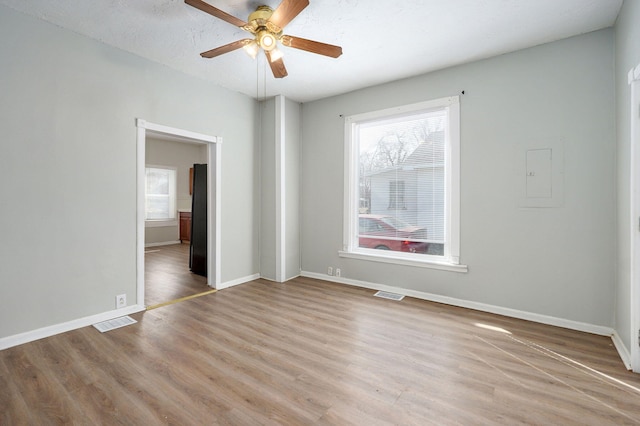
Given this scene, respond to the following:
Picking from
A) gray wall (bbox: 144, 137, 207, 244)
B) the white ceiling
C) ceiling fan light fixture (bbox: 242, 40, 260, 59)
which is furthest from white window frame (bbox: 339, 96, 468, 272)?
gray wall (bbox: 144, 137, 207, 244)

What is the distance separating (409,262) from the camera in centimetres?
384

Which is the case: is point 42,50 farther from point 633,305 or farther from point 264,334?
point 633,305

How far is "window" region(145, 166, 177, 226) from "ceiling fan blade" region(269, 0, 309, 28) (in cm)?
687

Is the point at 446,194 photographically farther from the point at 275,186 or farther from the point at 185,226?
the point at 185,226

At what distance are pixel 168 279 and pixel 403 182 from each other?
3846 mm

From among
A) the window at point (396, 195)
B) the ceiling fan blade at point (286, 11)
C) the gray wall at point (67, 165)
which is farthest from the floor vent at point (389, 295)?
the ceiling fan blade at point (286, 11)

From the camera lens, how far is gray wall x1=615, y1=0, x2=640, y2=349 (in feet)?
7.16

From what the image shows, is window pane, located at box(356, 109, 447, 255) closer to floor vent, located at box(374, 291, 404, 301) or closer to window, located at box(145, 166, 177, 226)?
floor vent, located at box(374, 291, 404, 301)

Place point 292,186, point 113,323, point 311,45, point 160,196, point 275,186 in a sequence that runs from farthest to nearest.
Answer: point 160,196 → point 292,186 → point 275,186 → point 113,323 → point 311,45

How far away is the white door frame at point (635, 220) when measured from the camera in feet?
6.85

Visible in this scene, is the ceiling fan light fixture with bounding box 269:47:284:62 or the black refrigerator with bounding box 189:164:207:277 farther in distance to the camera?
the black refrigerator with bounding box 189:164:207:277

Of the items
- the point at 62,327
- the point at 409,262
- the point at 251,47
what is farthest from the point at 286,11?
the point at 62,327

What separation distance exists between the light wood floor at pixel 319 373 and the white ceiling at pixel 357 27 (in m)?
2.84

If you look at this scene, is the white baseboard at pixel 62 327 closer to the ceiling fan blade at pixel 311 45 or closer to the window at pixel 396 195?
the ceiling fan blade at pixel 311 45
